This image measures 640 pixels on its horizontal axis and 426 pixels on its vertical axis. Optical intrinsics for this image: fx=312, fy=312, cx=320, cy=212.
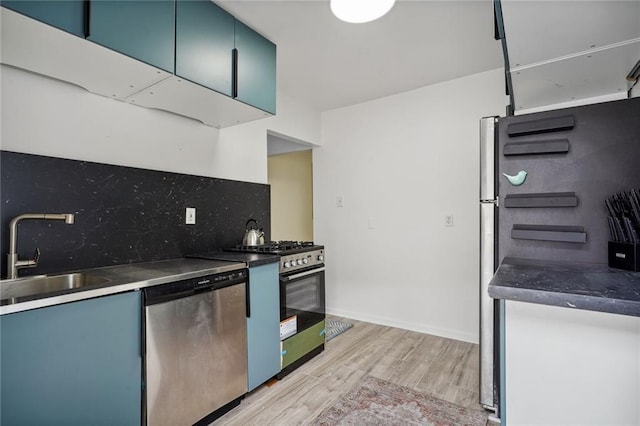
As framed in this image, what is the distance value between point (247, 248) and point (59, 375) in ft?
4.51

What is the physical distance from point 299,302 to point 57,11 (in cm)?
207

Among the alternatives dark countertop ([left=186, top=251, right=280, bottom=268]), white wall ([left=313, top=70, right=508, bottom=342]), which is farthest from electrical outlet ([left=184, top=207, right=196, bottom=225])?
white wall ([left=313, top=70, right=508, bottom=342])

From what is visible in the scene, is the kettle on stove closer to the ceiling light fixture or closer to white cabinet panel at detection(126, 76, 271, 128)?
white cabinet panel at detection(126, 76, 271, 128)

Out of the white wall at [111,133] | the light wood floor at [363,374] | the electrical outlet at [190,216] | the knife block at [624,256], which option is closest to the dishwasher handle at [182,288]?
the electrical outlet at [190,216]

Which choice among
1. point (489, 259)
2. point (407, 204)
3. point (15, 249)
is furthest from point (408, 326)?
point (15, 249)

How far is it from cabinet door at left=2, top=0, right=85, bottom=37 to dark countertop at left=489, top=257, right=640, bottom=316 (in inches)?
71.5

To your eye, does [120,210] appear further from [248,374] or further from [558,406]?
[558,406]

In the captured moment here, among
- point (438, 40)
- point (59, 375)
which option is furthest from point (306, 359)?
point (438, 40)

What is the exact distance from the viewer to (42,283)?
150 centimetres

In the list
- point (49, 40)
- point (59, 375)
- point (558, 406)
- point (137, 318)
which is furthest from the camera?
point (137, 318)

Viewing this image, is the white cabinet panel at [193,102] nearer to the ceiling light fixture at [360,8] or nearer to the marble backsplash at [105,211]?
the marble backsplash at [105,211]

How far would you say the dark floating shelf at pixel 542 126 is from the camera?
147cm

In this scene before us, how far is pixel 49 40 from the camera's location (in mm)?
1293

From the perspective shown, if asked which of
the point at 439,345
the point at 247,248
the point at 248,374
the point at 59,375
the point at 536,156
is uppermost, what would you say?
the point at 536,156
